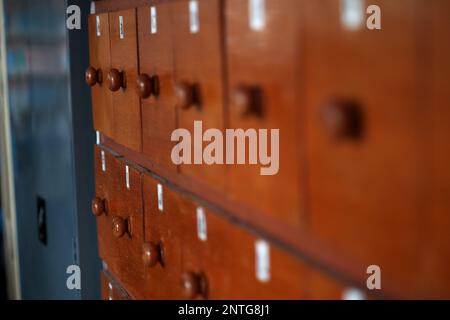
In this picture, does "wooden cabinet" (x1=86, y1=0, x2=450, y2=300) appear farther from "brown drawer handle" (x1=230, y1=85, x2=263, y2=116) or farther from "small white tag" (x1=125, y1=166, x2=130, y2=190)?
"small white tag" (x1=125, y1=166, x2=130, y2=190)

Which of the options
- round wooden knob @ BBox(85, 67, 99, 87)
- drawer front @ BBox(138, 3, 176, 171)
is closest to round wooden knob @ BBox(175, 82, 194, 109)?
drawer front @ BBox(138, 3, 176, 171)

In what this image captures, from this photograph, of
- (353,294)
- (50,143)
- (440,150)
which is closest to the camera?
(440,150)

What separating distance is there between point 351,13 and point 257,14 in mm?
170

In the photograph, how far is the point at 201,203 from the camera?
0.91m

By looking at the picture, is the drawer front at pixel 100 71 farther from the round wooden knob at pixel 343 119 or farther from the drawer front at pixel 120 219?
the round wooden knob at pixel 343 119

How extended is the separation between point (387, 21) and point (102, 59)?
98 cm

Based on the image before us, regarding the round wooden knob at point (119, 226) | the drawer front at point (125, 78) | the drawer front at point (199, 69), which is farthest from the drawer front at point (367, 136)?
the round wooden knob at point (119, 226)

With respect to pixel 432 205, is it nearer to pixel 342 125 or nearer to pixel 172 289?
pixel 342 125

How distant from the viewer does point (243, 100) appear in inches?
26.7

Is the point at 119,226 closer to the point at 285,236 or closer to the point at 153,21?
the point at 153,21

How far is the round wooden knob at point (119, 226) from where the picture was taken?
4.13 feet

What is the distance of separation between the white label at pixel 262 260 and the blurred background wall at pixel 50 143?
3.44ft

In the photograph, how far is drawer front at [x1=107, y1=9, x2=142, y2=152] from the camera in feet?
3.82

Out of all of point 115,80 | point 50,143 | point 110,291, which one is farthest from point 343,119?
point 50,143
